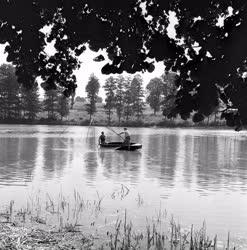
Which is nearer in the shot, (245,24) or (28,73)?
(245,24)

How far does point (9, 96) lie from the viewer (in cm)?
11756

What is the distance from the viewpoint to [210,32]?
219 inches

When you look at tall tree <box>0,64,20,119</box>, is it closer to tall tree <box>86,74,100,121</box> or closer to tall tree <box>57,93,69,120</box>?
tall tree <box>57,93,69,120</box>

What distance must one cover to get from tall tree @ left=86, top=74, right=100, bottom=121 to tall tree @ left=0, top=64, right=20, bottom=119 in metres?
19.2

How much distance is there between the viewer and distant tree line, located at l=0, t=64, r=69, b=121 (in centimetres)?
11575

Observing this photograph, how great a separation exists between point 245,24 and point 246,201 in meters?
12.3

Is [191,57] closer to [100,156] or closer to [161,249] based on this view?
[161,249]

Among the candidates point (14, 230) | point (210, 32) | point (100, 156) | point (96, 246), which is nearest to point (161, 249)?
point (96, 246)

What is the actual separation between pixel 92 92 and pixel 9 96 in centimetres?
2463

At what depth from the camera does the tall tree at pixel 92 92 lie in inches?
4950

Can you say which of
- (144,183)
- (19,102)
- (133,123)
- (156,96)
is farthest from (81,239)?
(156,96)

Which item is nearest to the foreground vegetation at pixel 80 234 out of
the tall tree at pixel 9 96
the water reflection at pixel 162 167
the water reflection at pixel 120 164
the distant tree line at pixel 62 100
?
the water reflection at pixel 162 167

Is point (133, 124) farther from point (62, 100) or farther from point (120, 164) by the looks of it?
point (120, 164)

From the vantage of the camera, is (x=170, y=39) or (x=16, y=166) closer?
(x=170, y=39)
